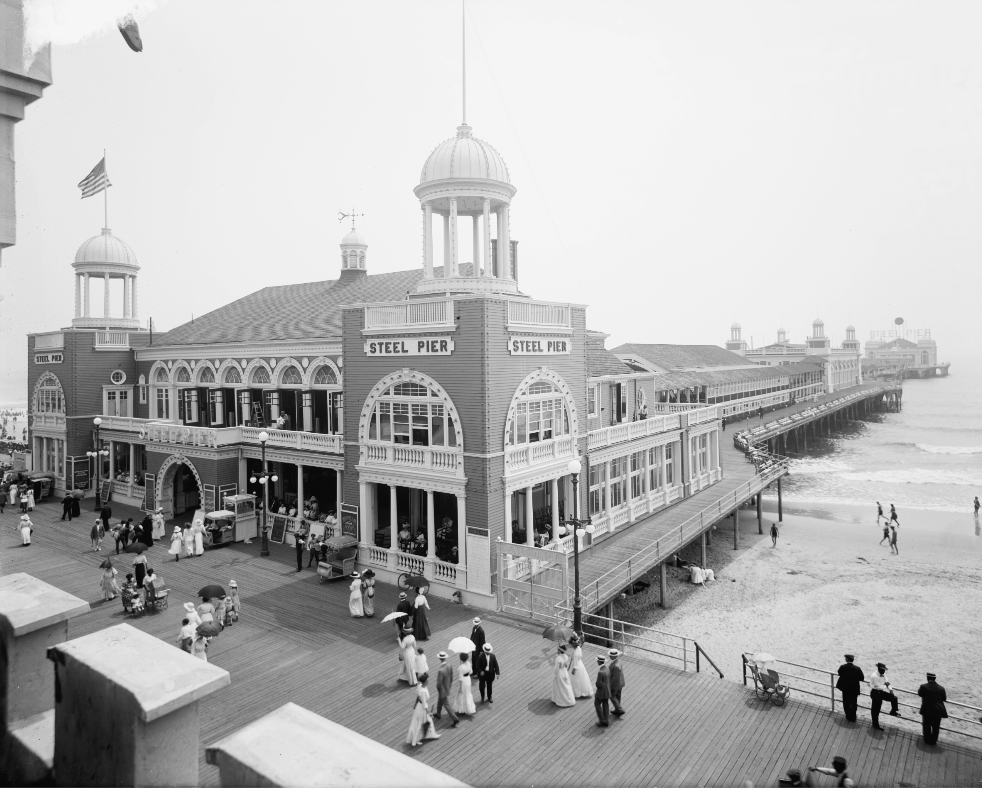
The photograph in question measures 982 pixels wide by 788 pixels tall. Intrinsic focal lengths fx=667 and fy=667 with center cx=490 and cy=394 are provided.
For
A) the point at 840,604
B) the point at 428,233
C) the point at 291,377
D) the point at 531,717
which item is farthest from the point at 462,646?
the point at 291,377

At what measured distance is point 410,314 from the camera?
2192 centimetres

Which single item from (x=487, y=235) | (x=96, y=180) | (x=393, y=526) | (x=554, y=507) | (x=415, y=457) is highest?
(x=96, y=180)

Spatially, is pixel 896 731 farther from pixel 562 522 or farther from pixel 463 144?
pixel 463 144

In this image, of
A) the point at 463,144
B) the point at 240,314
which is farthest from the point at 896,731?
the point at 240,314

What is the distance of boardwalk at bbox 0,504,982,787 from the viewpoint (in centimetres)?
1155

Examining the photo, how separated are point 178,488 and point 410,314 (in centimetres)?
1708

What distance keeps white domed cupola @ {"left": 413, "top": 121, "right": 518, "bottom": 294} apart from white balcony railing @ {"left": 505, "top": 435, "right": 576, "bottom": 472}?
18.1 ft

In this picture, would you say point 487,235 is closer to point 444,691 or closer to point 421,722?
point 444,691

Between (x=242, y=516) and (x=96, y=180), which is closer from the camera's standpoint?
(x=96, y=180)

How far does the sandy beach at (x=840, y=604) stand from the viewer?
21.2 m

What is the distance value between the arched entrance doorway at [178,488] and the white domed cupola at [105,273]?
12.2 meters

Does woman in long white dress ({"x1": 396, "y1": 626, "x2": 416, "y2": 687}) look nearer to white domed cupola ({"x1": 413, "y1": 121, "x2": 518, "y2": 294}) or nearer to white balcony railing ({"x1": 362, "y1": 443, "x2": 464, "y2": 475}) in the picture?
white balcony railing ({"x1": 362, "y1": 443, "x2": 464, "y2": 475})

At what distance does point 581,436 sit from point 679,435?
10988mm

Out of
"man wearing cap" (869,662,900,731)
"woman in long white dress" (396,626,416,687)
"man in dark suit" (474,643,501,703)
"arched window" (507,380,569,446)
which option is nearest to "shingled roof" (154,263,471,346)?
"arched window" (507,380,569,446)
